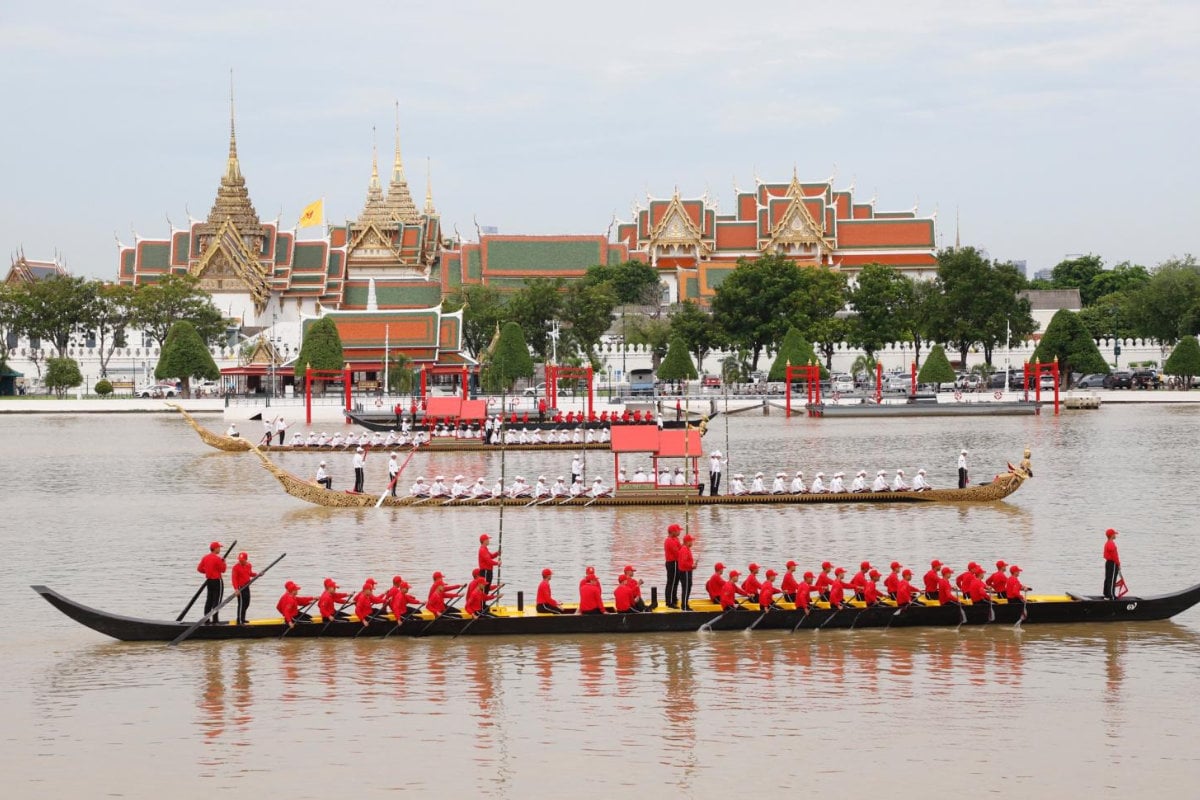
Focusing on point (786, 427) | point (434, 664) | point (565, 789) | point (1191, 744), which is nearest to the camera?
point (565, 789)

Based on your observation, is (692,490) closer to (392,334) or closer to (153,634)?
(153,634)

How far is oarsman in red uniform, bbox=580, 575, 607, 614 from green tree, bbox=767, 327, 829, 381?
5071 cm

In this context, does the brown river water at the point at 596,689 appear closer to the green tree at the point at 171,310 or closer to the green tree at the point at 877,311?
the green tree at the point at 877,311

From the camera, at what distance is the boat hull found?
62.5 feet

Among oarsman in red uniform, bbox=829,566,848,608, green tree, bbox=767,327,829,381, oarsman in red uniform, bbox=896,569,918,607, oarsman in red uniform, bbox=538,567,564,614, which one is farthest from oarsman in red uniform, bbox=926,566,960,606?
green tree, bbox=767,327,829,381

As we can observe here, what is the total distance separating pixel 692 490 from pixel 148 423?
41.8m

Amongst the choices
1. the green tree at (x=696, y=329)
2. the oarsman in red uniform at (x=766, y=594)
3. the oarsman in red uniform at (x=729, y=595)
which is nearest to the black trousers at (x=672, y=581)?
the oarsman in red uniform at (x=729, y=595)

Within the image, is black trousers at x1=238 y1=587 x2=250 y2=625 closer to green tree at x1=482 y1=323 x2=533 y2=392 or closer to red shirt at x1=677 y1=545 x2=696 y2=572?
red shirt at x1=677 y1=545 x2=696 y2=572

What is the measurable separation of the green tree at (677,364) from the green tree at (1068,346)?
52.7 ft

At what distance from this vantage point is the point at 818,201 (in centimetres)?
10319

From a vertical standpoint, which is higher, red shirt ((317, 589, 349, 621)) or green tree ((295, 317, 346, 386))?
green tree ((295, 317, 346, 386))

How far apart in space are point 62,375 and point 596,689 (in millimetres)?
67330

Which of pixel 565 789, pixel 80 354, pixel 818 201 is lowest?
pixel 565 789

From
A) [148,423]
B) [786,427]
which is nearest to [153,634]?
[786,427]
